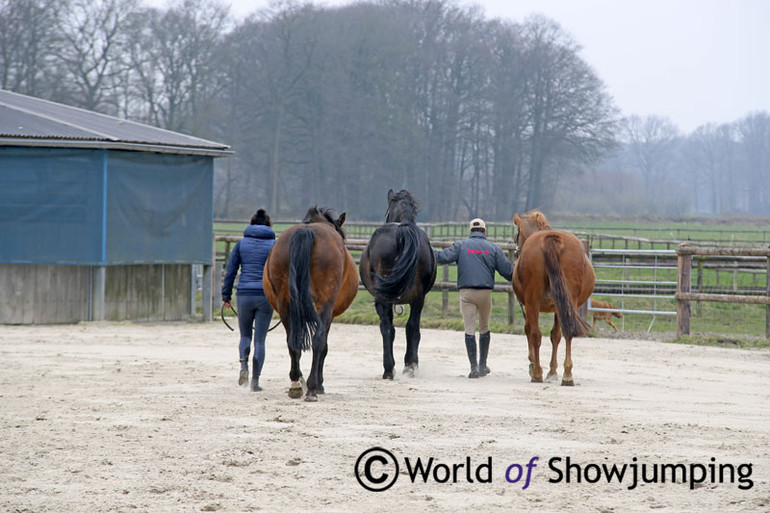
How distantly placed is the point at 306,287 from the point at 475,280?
2319mm

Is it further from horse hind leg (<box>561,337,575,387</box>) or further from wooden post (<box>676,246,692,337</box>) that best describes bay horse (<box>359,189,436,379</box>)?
wooden post (<box>676,246,692,337</box>)

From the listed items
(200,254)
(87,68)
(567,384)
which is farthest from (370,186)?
(567,384)

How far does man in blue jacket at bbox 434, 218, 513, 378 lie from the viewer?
10062 millimetres

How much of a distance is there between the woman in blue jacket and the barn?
265 inches

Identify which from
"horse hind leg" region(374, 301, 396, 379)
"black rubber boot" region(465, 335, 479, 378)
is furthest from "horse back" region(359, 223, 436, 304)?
"black rubber boot" region(465, 335, 479, 378)

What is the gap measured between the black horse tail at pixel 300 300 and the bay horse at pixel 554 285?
2.34 m

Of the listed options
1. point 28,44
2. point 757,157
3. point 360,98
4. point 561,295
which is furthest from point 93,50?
point 757,157

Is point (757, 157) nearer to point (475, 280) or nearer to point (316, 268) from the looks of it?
point (475, 280)

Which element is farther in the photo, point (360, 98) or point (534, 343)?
point (360, 98)

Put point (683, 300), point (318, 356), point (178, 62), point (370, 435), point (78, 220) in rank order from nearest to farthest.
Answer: point (370, 435)
point (318, 356)
point (683, 300)
point (78, 220)
point (178, 62)

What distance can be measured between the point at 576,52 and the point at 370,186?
1523 cm

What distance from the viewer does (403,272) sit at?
9789 mm

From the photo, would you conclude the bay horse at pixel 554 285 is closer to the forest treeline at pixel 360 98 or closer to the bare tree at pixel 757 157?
the forest treeline at pixel 360 98

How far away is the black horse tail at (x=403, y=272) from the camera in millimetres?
9797
